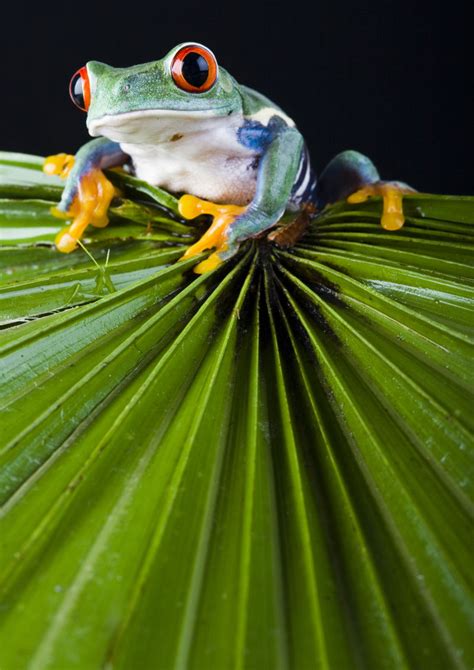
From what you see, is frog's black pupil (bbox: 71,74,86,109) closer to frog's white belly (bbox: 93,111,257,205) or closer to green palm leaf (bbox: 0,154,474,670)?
frog's white belly (bbox: 93,111,257,205)

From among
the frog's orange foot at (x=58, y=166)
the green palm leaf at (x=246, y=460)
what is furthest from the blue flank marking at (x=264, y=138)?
the frog's orange foot at (x=58, y=166)

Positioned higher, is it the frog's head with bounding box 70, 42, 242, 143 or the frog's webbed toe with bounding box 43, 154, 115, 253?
the frog's head with bounding box 70, 42, 242, 143

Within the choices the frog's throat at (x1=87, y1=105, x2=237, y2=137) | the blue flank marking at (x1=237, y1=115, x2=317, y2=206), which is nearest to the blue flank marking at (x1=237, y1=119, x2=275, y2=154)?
the blue flank marking at (x1=237, y1=115, x2=317, y2=206)

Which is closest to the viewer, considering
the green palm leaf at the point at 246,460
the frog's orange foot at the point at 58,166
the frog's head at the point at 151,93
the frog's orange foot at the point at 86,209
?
the green palm leaf at the point at 246,460

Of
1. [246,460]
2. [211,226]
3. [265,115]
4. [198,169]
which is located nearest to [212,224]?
[211,226]

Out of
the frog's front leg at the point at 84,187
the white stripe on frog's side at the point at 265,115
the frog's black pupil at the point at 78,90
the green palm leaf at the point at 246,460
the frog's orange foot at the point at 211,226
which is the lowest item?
the green palm leaf at the point at 246,460

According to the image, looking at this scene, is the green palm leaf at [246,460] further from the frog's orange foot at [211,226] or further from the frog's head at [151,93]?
the frog's head at [151,93]

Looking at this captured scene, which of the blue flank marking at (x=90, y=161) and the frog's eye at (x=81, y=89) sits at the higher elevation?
the frog's eye at (x=81, y=89)

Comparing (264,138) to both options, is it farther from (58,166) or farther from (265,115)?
Result: (58,166)
